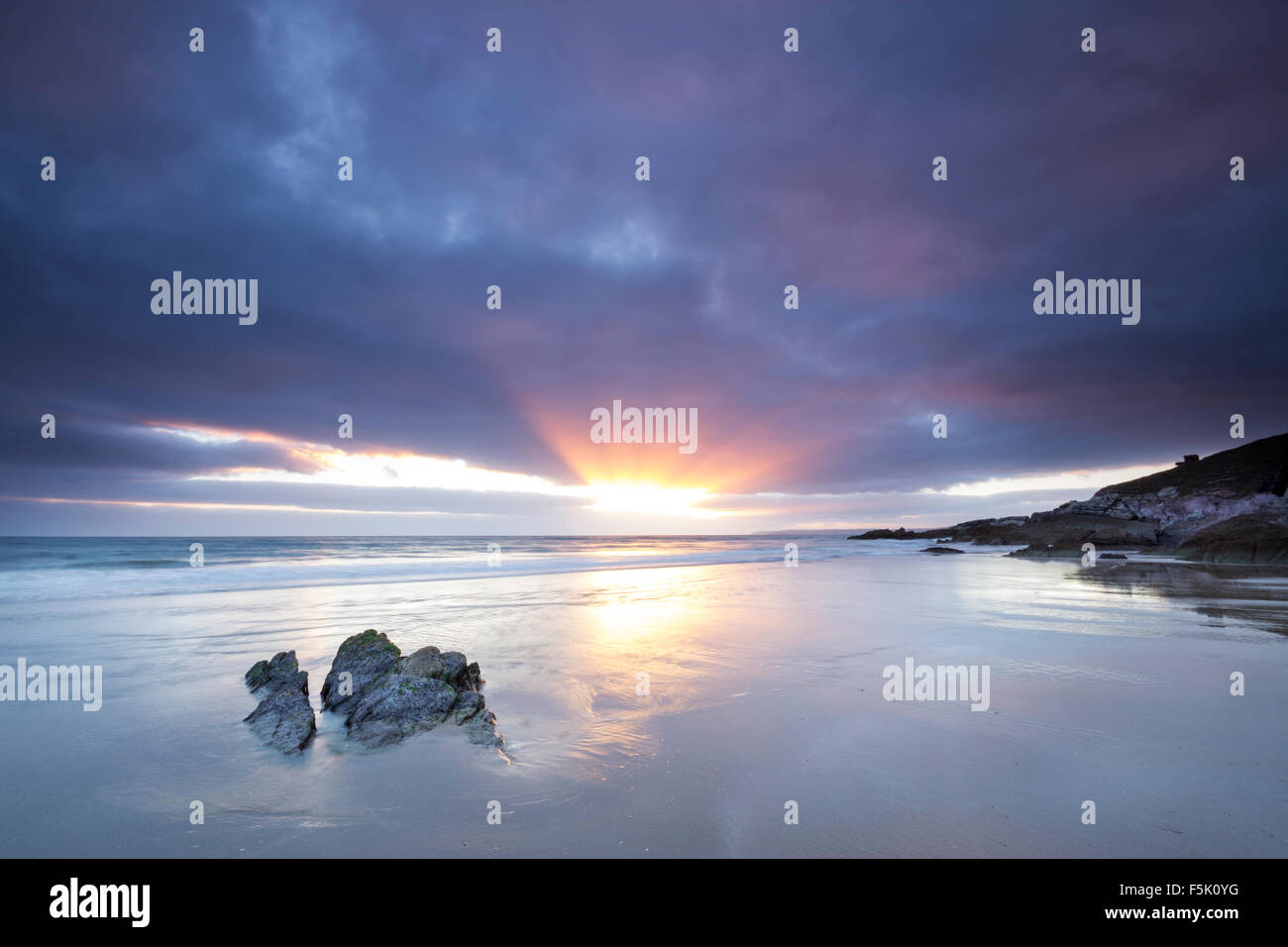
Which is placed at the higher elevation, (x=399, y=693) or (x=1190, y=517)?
(x=399, y=693)

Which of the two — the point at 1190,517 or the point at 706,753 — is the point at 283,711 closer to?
the point at 706,753

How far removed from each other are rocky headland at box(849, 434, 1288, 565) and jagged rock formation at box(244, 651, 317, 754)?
126 feet

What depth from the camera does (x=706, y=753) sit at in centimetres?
550

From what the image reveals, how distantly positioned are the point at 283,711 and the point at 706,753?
519 centimetres

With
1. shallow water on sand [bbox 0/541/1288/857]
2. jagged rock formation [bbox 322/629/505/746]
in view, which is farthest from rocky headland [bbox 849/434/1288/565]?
jagged rock formation [bbox 322/629/505/746]

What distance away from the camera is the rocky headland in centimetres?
2814

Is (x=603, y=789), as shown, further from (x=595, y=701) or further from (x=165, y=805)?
(x=165, y=805)

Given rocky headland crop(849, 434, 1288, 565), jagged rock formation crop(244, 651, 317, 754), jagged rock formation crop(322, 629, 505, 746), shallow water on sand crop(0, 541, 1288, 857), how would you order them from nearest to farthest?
shallow water on sand crop(0, 541, 1288, 857) → jagged rock formation crop(244, 651, 317, 754) → jagged rock formation crop(322, 629, 505, 746) → rocky headland crop(849, 434, 1288, 565)

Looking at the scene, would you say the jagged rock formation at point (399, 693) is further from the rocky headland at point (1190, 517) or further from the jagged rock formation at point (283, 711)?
the rocky headland at point (1190, 517)

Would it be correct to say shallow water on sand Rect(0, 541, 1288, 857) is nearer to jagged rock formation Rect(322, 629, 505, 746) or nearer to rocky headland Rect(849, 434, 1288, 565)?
jagged rock formation Rect(322, 629, 505, 746)

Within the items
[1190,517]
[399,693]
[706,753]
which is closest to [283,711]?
[399,693]

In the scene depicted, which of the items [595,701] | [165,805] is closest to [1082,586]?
[595,701]

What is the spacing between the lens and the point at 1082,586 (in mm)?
19328

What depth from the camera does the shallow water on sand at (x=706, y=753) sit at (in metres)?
4.01
